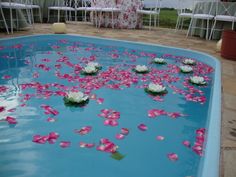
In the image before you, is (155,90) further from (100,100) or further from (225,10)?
(225,10)

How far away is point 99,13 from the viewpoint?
7023mm

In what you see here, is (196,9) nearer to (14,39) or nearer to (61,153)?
(14,39)

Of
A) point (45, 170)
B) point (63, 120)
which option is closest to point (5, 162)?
point (45, 170)

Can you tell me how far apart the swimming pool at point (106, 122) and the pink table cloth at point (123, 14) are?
3552 millimetres

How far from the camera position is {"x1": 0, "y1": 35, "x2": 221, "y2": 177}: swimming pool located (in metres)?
1.41

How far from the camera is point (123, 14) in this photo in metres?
6.84

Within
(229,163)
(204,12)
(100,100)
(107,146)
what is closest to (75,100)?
(100,100)

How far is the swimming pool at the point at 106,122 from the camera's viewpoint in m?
1.41

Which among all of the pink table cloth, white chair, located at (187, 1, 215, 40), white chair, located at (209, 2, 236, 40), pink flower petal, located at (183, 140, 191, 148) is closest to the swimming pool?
pink flower petal, located at (183, 140, 191, 148)

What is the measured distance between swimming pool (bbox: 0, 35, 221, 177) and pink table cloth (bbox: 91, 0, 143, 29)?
11.7 feet

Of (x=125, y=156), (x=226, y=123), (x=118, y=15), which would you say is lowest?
(x=125, y=156)

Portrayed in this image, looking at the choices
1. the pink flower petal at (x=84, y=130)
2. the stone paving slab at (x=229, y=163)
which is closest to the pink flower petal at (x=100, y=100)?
the pink flower petal at (x=84, y=130)

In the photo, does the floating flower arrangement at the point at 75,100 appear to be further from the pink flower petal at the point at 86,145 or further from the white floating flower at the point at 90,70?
the white floating flower at the point at 90,70

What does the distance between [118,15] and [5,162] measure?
600cm
